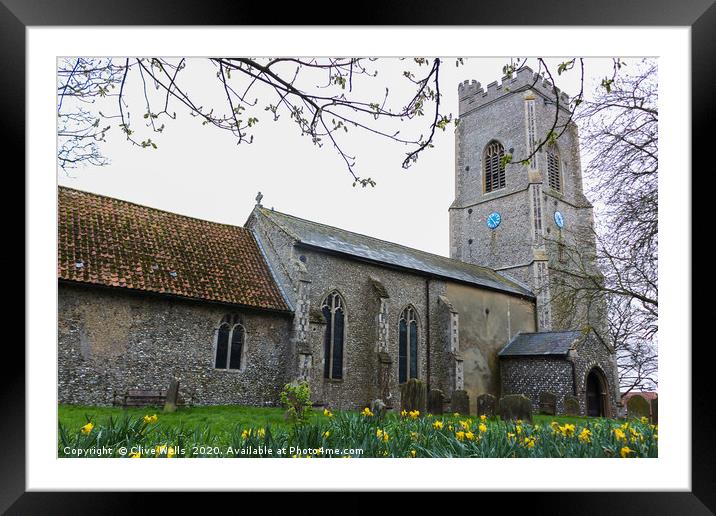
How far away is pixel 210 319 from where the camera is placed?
34.2 feet

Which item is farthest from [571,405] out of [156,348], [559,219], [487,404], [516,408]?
[156,348]

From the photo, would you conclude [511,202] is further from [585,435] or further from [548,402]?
[585,435]

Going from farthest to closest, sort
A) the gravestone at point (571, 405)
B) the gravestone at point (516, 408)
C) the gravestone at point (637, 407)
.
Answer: the gravestone at point (571, 405) < the gravestone at point (516, 408) < the gravestone at point (637, 407)

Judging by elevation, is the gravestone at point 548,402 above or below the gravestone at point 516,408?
below

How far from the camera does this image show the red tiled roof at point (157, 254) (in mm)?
9094

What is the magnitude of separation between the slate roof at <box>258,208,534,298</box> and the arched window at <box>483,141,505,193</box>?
3.45 metres

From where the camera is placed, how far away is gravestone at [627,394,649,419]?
263 inches

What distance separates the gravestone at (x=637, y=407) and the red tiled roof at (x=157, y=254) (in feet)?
23.8

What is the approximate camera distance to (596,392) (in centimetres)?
1516

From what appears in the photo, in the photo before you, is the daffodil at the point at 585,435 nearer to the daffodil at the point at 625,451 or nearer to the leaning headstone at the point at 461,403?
the daffodil at the point at 625,451

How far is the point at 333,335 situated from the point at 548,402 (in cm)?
605

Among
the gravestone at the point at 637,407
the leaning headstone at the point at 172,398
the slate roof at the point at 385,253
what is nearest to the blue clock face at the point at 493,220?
the slate roof at the point at 385,253
